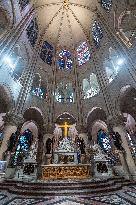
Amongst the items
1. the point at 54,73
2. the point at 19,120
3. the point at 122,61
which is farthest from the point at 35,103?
the point at 122,61

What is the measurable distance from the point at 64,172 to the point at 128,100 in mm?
9506

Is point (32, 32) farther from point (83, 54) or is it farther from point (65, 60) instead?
point (83, 54)

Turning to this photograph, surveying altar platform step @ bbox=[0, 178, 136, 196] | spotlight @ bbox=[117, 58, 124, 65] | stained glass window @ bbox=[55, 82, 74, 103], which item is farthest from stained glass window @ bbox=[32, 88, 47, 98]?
altar platform step @ bbox=[0, 178, 136, 196]

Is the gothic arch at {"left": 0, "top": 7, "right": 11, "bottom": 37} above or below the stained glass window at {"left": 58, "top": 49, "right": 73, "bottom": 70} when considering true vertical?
below

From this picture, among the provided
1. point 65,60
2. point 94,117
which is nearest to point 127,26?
point 65,60

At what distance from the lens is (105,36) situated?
19.4 meters

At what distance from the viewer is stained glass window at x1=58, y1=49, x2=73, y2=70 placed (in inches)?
911

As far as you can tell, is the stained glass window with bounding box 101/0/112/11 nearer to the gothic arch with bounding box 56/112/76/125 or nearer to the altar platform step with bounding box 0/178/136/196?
the gothic arch with bounding box 56/112/76/125

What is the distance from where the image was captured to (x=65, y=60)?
23.6 meters

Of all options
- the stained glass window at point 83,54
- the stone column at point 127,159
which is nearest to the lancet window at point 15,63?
the stained glass window at point 83,54

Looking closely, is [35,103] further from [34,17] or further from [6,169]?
[34,17]

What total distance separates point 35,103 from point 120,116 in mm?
8197

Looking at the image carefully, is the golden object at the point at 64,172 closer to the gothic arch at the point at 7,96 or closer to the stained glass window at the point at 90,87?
the gothic arch at the point at 7,96

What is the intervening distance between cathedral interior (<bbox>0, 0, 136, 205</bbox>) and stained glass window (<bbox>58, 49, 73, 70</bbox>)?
0.13 m
